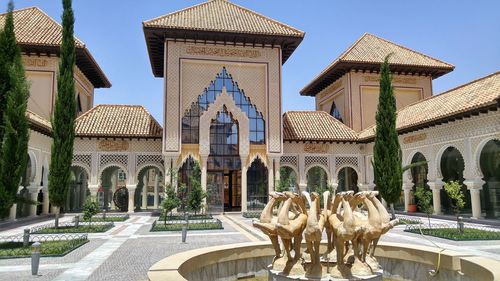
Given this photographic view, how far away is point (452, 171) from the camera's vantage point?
75.8 feet

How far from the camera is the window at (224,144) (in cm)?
2506

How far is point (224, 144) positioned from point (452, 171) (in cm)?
1366

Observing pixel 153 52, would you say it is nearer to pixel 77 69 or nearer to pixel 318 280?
pixel 77 69

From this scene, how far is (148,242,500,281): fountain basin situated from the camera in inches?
259

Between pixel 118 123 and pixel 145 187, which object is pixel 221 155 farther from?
pixel 145 187

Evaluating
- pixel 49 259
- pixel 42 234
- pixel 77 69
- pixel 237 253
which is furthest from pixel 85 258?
pixel 77 69

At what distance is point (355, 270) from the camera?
6.75m

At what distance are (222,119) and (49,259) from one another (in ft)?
52.2

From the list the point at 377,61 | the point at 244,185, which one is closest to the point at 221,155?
the point at 244,185

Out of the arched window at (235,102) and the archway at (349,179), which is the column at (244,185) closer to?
the arched window at (235,102)

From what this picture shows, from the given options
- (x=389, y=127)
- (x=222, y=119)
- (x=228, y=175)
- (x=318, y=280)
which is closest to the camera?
(x=318, y=280)

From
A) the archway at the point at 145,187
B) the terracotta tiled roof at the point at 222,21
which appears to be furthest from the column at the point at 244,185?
the terracotta tiled roof at the point at 222,21

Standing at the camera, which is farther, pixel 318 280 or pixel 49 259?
pixel 49 259

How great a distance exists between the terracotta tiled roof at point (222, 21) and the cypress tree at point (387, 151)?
26.4ft
